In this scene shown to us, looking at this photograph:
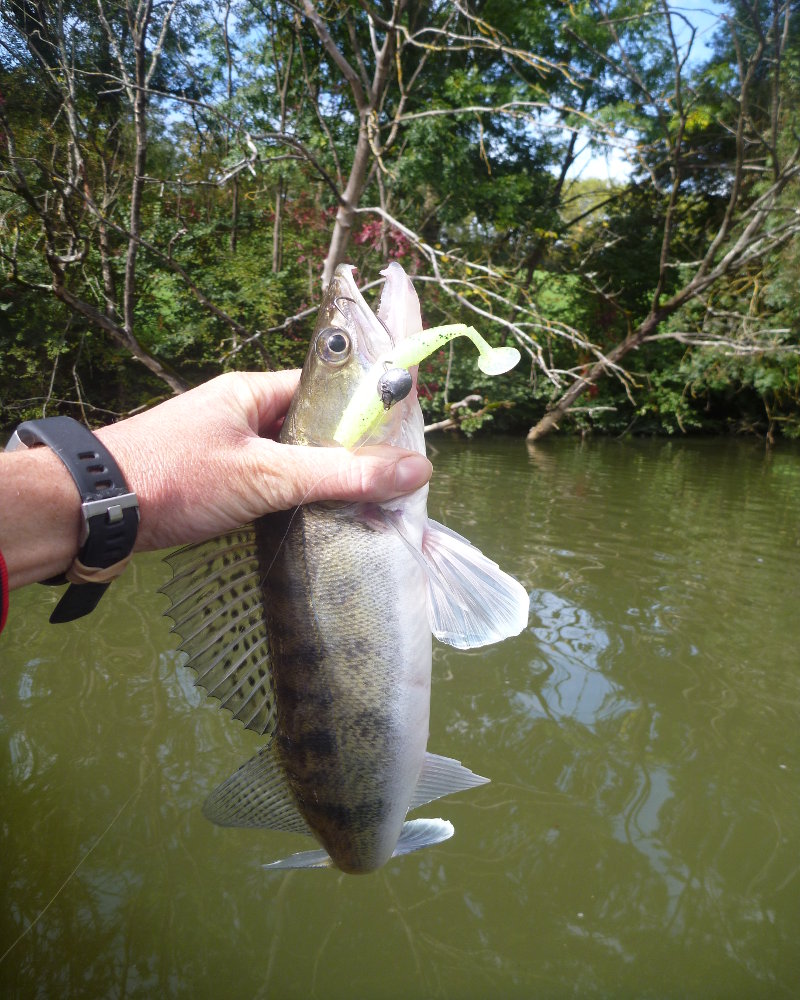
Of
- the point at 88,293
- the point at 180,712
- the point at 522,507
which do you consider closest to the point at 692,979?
the point at 180,712

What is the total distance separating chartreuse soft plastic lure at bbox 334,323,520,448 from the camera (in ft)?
4.93

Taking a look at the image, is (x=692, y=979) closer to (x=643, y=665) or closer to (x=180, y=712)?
(x=643, y=665)

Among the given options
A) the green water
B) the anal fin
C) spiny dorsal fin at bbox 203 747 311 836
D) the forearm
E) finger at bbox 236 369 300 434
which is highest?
finger at bbox 236 369 300 434

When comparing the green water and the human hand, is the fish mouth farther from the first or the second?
the green water

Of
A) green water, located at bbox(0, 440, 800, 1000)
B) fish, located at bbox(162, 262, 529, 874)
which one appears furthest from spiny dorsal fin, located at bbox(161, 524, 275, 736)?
green water, located at bbox(0, 440, 800, 1000)

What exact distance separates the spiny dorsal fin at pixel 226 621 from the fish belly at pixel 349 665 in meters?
A: 0.07

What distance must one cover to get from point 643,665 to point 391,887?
2.61 metres

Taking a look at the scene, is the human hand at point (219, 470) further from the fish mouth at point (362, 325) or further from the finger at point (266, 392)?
the fish mouth at point (362, 325)

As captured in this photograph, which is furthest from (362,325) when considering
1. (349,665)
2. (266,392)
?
(349,665)

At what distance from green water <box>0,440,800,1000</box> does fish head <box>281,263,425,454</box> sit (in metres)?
2.08

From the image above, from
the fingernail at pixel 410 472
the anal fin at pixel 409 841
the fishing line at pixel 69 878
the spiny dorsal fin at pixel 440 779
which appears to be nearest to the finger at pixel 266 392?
the fingernail at pixel 410 472

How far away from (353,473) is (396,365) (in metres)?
0.30

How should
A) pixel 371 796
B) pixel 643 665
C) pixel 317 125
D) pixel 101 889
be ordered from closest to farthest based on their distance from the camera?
1. pixel 371 796
2. pixel 101 889
3. pixel 643 665
4. pixel 317 125

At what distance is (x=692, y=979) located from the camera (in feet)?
8.17
